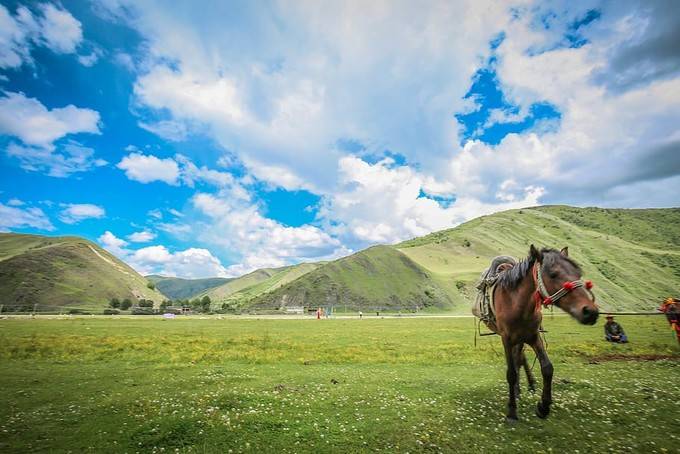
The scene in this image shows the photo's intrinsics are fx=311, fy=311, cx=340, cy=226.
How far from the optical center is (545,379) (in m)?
8.75

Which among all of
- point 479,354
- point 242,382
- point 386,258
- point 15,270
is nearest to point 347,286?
point 386,258

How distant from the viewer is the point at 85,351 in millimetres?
21406

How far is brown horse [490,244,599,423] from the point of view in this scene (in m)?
7.73

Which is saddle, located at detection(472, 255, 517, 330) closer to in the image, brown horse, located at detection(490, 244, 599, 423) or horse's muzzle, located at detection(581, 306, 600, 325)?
brown horse, located at detection(490, 244, 599, 423)

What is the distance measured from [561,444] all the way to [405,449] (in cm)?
388

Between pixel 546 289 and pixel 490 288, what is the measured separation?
3.15m

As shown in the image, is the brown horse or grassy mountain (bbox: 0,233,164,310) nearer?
the brown horse

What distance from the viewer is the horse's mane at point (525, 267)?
8.48 m

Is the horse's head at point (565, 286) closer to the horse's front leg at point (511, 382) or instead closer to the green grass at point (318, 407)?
the horse's front leg at point (511, 382)

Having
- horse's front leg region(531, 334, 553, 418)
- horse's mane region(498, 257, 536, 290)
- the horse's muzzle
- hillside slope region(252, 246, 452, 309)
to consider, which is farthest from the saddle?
hillside slope region(252, 246, 452, 309)

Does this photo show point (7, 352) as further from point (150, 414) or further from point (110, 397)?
point (150, 414)

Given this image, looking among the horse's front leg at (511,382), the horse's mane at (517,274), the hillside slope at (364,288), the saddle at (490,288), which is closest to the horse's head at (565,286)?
the horse's mane at (517,274)

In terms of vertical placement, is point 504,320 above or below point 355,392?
above

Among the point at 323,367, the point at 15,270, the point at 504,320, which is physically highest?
the point at 15,270
